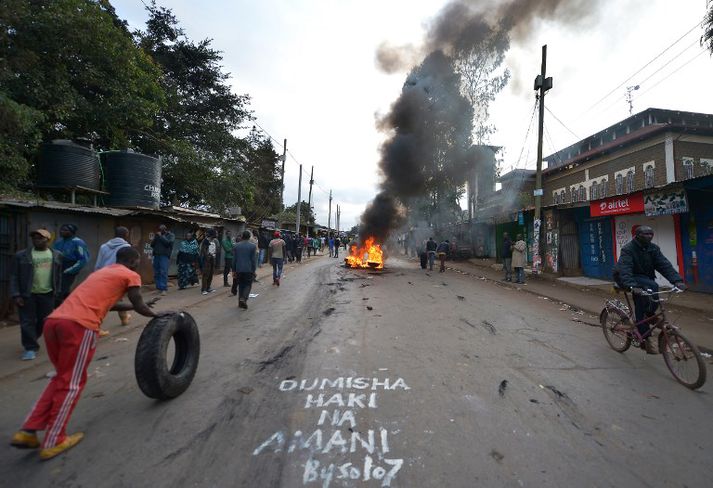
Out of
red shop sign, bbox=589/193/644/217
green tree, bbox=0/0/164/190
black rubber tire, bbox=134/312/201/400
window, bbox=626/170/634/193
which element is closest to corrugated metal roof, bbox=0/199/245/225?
green tree, bbox=0/0/164/190

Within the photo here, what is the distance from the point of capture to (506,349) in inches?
210

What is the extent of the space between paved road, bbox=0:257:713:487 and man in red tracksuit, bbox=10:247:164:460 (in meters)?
0.14

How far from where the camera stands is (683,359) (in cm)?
423

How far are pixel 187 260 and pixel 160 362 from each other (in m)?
8.04

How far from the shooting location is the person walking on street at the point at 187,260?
10539mm

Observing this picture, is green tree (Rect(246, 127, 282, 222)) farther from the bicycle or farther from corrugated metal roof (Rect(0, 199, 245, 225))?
the bicycle

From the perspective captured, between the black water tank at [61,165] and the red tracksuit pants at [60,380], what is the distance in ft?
32.2

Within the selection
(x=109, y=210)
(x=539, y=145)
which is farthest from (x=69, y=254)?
(x=539, y=145)

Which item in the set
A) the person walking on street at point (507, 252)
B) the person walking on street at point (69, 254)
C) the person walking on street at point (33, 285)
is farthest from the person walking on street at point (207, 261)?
the person walking on street at point (507, 252)

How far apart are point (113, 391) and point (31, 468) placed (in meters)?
1.35

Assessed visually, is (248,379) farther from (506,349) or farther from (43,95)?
(43,95)

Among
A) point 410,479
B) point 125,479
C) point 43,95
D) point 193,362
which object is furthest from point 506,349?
point 43,95

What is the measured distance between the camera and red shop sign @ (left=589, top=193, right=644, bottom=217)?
11.7 meters

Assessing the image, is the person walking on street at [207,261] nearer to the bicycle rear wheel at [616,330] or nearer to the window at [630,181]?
the bicycle rear wheel at [616,330]
